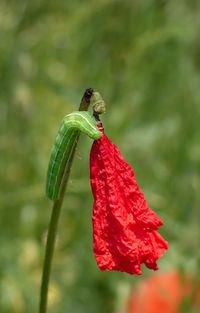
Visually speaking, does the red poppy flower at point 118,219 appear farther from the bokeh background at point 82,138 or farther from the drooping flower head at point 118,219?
the bokeh background at point 82,138

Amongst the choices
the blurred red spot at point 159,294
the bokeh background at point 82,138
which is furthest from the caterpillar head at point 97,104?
the blurred red spot at point 159,294

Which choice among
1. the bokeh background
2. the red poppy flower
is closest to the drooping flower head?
the red poppy flower

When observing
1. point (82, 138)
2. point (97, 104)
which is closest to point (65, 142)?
point (97, 104)

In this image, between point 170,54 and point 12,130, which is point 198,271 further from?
point 170,54

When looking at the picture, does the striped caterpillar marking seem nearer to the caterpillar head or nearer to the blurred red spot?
the caterpillar head

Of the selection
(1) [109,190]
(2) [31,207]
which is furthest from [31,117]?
(1) [109,190]

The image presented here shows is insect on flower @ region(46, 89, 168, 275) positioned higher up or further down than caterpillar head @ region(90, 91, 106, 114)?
further down
